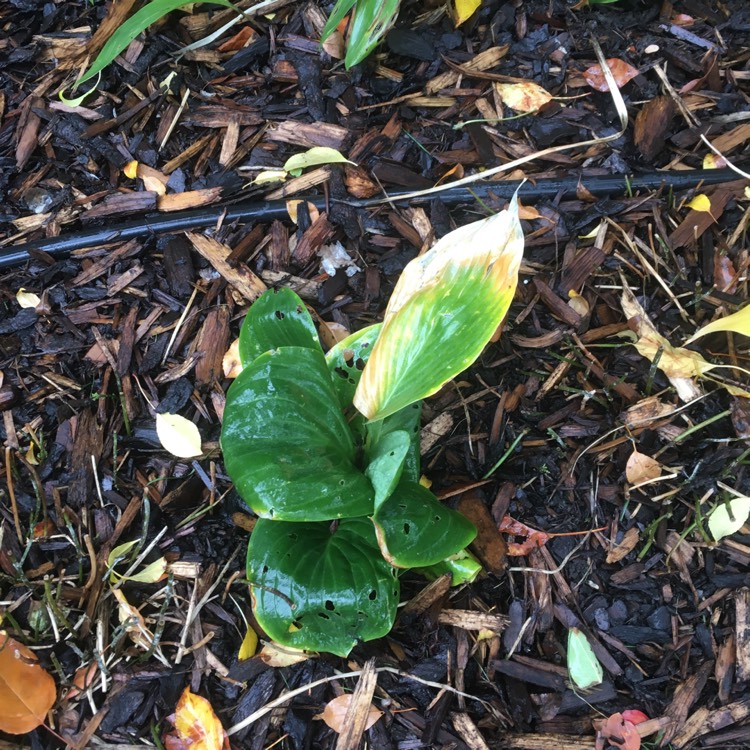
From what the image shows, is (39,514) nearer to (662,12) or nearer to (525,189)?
(525,189)

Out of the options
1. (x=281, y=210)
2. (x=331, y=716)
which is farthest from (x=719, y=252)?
(x=331, y=716)

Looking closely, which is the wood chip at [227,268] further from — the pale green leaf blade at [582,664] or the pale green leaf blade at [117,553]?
the pale green leaf blade at [582,664]

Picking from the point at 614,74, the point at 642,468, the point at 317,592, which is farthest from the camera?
the point at 614,74

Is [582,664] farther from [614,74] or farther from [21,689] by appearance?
[614,74]

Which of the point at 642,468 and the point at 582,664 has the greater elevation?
the point at 642,468

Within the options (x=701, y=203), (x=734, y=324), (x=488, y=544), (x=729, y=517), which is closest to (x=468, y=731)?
(x=488, y=544)

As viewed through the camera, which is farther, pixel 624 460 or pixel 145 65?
pixel 145 65

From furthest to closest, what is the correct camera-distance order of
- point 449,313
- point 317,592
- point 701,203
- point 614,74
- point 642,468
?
point 614,74 → point 701,203 → point 642,468 → point 317,592 → point 449,313

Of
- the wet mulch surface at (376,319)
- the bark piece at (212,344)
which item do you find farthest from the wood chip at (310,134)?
the bark piece at (212,344)
